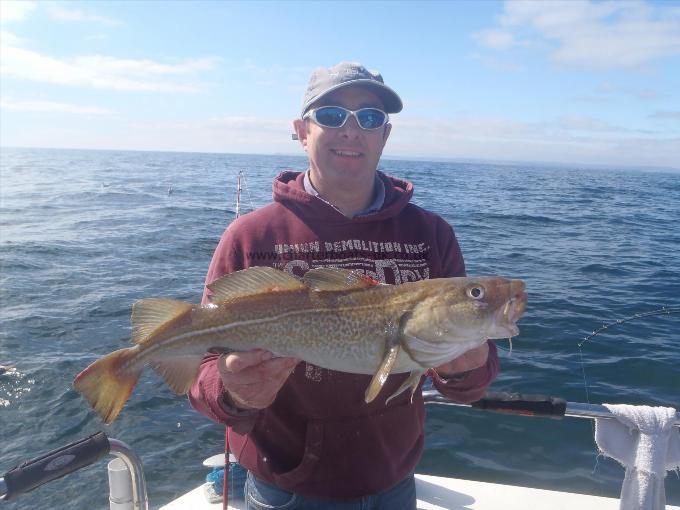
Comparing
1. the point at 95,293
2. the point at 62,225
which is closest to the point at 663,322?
the point at 95,293

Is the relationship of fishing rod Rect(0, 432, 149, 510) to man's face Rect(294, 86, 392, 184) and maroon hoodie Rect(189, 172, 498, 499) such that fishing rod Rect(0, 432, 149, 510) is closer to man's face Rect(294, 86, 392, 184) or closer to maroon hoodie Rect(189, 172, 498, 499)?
maroon hoodie Rect(189, 172, 498, 499)

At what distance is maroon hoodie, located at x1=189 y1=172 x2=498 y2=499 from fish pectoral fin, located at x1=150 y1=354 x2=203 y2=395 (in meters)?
0.08

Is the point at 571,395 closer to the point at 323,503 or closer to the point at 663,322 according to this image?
the point at 663,322

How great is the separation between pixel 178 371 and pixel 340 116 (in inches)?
71.7

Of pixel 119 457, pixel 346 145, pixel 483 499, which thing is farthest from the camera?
pixel 483 499

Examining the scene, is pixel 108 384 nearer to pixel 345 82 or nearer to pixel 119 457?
pixel 119 457

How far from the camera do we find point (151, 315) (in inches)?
124

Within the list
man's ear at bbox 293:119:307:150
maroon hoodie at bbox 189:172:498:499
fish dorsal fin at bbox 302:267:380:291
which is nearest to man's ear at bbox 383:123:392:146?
maroon hoodie at bbox 189:172:498:499

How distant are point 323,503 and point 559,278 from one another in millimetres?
14488

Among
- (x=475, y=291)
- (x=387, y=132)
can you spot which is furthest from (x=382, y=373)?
(x=387, y=132)

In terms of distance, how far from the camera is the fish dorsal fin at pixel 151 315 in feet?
10.3

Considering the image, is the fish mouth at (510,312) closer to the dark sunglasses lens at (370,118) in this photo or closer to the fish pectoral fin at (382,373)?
the fish pectoral fin at (382,373)

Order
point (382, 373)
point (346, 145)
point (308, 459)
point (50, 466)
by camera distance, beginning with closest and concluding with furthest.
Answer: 1. point (382, 373)
2. point (50, 466)
3. point (308, 459)
4. point (346, 145)

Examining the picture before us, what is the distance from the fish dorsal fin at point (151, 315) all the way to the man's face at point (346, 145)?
1223mm
